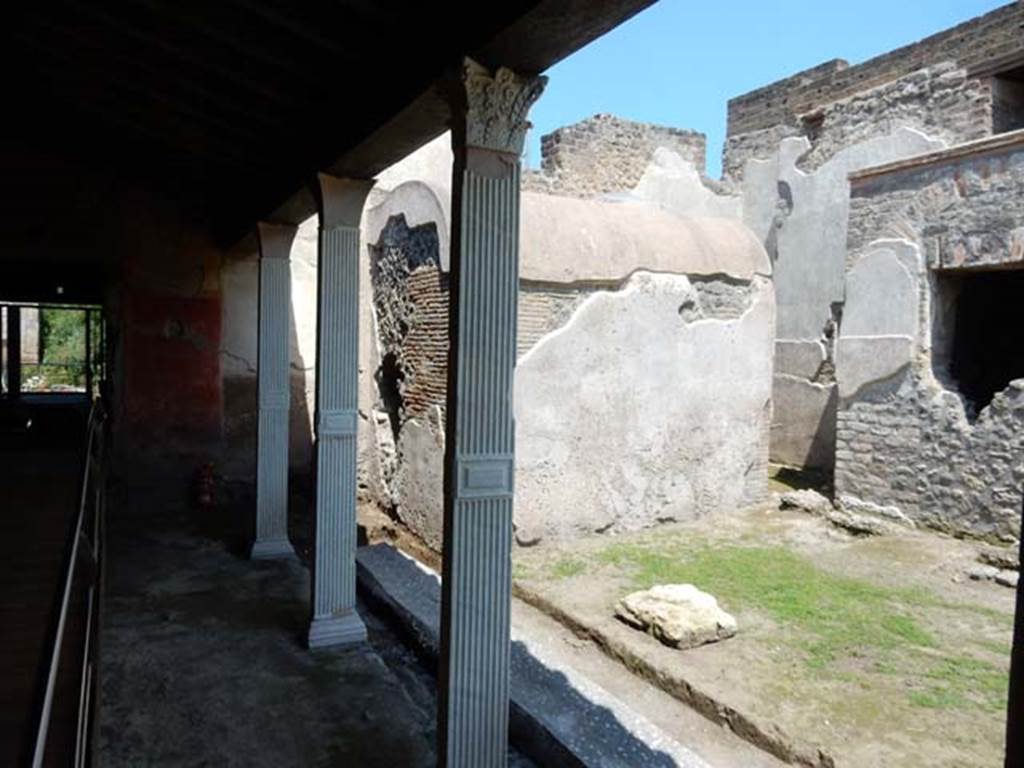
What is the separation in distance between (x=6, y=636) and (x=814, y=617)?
16.0 feet

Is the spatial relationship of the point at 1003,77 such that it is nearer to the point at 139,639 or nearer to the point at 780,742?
the point at 780,742

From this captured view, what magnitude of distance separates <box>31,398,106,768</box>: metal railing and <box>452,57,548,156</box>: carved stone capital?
5.84ft

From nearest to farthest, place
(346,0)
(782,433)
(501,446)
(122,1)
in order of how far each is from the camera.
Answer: (346,0)
(501,446)
(122,1)
(782,433)

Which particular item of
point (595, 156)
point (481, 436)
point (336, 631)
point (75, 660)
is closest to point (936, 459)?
point (336, 631)

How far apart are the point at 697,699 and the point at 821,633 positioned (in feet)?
4.46

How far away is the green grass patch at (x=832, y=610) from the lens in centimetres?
439

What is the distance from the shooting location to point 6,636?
281 cm

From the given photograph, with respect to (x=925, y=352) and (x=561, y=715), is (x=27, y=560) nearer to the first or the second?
(x=561, y=715)

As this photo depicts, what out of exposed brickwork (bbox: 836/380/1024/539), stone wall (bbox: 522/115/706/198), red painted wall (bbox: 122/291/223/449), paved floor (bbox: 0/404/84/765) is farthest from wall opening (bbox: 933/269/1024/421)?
paved floor (bbox: 0/404/84/765)

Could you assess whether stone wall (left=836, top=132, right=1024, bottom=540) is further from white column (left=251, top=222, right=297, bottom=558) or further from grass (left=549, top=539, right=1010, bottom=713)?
white column (left=251, top=222, right=297, bottom=558)

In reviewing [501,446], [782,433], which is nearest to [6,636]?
[501,446]

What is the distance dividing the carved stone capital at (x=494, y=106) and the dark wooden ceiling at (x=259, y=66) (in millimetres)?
64

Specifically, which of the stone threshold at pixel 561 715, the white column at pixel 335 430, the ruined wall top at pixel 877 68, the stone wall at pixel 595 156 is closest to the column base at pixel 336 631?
the white column at pixel 335 430

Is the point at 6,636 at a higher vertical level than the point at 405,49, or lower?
lower
